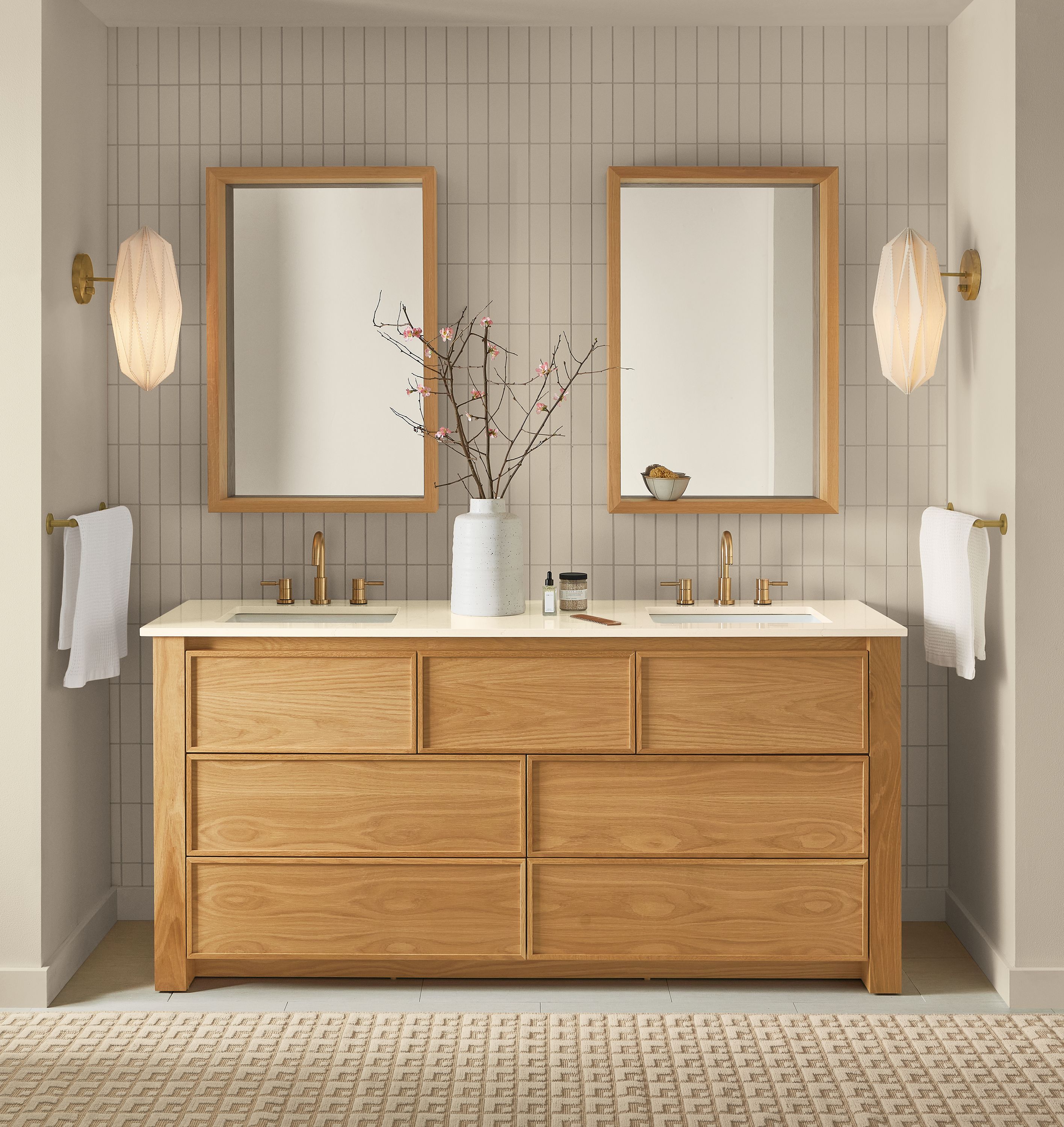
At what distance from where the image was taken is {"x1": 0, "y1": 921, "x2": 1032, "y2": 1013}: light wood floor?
2533 mm

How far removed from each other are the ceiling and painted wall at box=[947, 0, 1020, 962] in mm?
230

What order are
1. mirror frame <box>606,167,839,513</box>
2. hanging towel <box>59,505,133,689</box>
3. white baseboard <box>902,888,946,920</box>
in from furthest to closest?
white baseboard <box>902,888,946,920</box> < mirror frame <box>606,167,839,513</box> < hanging towel <box>59,505,133,689</box>

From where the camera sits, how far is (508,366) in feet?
9.61

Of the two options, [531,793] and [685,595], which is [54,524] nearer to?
[531,793]

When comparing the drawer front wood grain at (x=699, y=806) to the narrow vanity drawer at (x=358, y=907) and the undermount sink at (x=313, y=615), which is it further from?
the undermount sink at (x=313, y=615)

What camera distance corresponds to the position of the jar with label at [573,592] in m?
2.73

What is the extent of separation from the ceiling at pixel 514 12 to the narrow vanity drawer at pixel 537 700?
1575 mm

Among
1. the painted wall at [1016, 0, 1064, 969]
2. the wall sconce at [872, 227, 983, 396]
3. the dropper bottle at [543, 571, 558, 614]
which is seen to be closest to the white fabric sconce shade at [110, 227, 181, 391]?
the dropper bottle at [543, 571, 558, 614]

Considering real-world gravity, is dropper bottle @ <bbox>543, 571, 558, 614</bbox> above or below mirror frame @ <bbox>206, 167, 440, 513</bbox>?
below

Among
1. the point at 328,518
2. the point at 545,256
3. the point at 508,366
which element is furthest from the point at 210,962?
the point at 545,256

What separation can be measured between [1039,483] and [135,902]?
2.50m

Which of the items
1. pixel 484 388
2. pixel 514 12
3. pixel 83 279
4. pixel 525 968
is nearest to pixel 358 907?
pixel 525 968

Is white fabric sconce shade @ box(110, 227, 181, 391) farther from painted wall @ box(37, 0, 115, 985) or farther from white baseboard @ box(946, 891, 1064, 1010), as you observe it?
white baseboard @ box(946, 891, 1064, 1010)

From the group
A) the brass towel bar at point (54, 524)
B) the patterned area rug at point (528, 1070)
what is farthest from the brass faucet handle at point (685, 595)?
the brass towel bar at point (54, 524)
